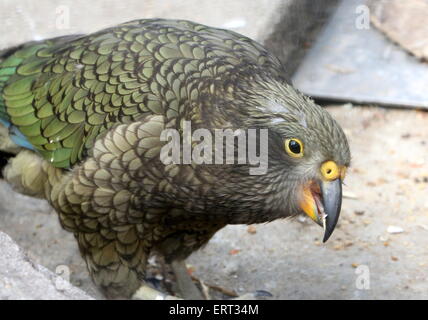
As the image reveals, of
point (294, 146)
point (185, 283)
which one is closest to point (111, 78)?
point (294, 146)

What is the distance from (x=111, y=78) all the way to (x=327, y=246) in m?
1.84

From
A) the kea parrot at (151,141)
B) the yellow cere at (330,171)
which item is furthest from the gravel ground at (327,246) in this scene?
the yellow cere at (330,171)

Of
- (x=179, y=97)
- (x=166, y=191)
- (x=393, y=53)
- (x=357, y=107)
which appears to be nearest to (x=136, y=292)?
(x=166, y=191)

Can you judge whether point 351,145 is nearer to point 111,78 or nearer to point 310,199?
point 310,199

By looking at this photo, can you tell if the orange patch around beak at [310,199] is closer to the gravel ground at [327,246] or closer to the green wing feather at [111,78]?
the green wing feather at [111,78]

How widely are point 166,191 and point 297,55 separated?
3.02 meters

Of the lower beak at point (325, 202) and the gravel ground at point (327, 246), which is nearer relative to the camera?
the lower beak at point (325, 202)

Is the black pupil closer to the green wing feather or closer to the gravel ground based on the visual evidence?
the green wing feather

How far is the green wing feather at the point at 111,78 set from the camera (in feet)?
12.3

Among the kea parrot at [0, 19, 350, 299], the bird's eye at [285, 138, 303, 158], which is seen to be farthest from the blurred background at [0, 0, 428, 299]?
the bird's eye at [285, 138, 303, 158]

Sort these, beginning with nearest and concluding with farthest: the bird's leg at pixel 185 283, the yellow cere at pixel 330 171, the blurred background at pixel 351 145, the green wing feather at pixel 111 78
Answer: the yellow cere at pixel 330 171
the green wing feather at pixel 111 78
the bird's leg at pixel 185 283
the blurred background at pixel 351 145

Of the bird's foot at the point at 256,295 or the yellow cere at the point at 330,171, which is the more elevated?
the yellow cere at the point at 330,171

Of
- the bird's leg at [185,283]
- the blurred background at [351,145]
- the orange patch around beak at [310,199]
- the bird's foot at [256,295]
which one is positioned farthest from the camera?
the blurred background at [351,145]

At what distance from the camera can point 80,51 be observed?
4.03 meters
